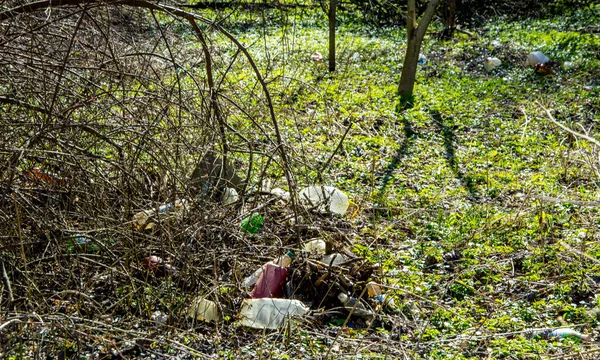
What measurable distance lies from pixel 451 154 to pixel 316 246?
2674mm

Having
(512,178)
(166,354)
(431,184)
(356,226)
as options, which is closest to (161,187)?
(166,354)

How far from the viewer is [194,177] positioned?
4.82m

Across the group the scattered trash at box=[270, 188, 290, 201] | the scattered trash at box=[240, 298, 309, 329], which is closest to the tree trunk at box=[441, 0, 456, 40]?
the scattered trash at box=[270, 188, 290, 201]

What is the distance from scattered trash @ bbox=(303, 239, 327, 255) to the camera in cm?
456

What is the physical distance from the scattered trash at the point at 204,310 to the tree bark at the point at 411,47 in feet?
15.1

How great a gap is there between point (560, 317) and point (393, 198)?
2019mm

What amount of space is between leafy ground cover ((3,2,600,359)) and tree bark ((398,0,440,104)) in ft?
0.51

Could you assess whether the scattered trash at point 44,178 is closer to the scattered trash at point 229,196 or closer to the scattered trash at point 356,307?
the scattered trash at point 229,196

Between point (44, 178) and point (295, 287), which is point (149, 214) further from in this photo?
point (295, 287)

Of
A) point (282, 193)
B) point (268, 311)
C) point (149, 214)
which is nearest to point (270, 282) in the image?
point (268, 311)

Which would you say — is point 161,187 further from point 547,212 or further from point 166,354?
point 547,212

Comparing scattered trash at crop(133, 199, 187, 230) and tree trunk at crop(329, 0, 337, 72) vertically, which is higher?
tree trunk at crop(329, 0, 337, 72)

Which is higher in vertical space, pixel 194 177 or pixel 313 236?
pixel 194 177

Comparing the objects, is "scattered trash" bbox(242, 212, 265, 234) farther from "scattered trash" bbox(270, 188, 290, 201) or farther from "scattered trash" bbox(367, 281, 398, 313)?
"scattered trash" bbox(367, 281, 398, 313)
